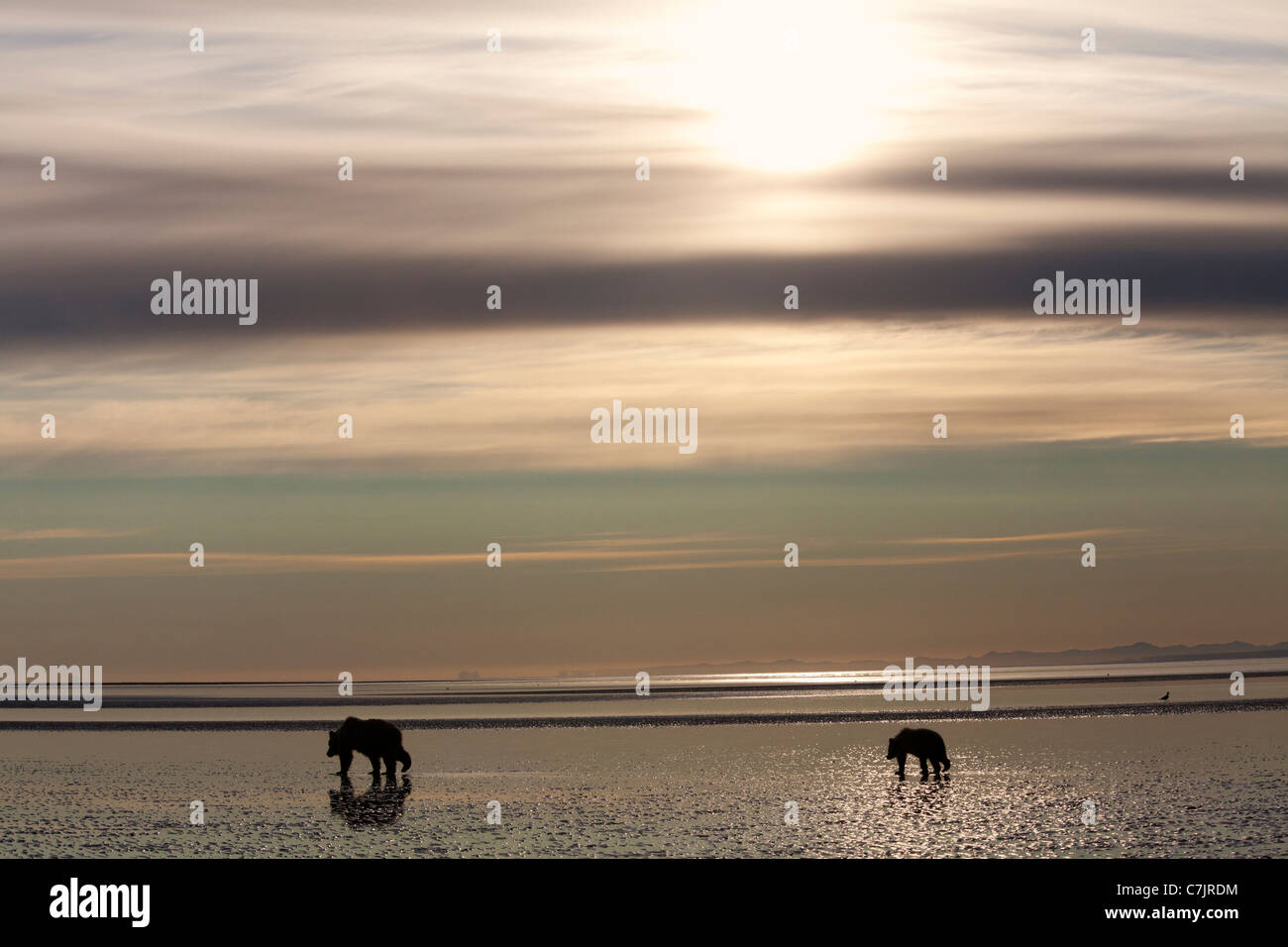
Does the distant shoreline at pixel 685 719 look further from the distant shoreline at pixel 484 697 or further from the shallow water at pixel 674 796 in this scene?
the distant shoreline at pixel 484 697

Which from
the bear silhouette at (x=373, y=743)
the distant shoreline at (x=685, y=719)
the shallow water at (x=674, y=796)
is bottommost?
the shallow water at (x=674, y=796)

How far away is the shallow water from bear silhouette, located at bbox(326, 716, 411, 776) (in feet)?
2.17

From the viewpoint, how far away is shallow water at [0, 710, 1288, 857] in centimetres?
2598

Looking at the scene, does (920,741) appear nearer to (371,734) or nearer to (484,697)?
(371,734)

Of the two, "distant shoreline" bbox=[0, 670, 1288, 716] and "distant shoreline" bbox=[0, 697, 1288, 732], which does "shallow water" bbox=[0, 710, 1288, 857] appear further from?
"distant shoreline" bbox=[0, 670, 1288, 716]

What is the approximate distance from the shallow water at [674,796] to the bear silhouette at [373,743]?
0.66 meters

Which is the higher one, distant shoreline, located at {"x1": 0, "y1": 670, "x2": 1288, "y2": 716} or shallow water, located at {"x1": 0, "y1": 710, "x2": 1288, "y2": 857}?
distant shoreline, located at {"x1": 0, "y1": 670, "x2": 1288, "y2": 716}

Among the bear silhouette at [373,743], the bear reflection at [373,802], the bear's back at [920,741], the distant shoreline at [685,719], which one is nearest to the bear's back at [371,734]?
the bear silhouette at [373,743]

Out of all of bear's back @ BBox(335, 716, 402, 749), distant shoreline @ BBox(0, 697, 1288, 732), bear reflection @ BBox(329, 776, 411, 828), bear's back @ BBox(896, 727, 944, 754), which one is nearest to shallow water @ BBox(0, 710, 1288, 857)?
bear reflection @ BBox(329, 776, 411, 828)

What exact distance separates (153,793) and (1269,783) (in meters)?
28.7

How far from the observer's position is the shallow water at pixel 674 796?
26.0m

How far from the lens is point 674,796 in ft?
105

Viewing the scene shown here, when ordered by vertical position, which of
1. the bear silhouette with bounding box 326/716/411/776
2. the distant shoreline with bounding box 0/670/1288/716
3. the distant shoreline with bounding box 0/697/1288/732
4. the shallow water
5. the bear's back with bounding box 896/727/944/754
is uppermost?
the distant shoreline with bounding box 0/670/1288/716
